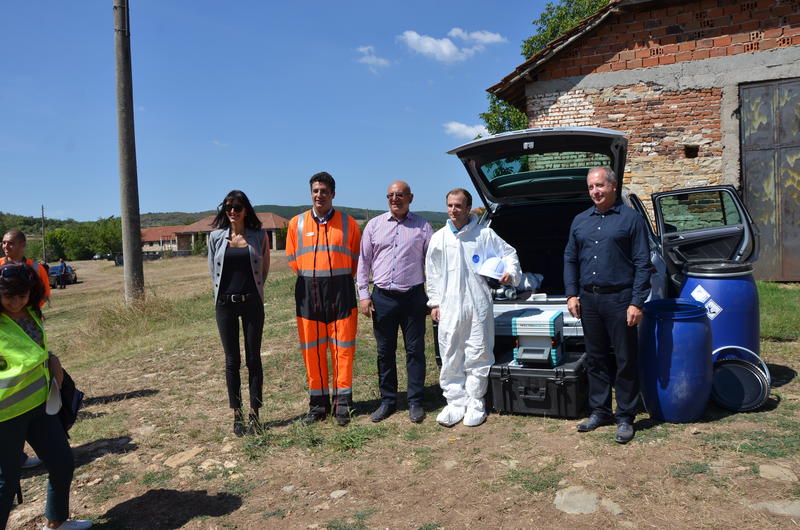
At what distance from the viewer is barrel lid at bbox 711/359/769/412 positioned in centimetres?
405

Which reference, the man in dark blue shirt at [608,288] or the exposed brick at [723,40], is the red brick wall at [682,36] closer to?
the exposed brick at [723,40]

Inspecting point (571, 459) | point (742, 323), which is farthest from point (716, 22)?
point (571, 459)

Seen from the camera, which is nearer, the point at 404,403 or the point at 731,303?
the point at 731,303

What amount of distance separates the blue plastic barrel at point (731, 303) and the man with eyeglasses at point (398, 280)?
2.20 m

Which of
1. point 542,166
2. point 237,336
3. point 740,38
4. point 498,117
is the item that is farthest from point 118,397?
point 498,117

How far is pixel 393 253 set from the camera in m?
4.47

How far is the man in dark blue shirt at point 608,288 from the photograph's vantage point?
3.73 meters

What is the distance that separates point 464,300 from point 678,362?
1510mm

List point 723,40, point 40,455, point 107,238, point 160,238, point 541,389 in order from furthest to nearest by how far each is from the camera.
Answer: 1. point 160,238
2. point 107,238
3. point 723,40
4. point 541,389
5. point 40,455

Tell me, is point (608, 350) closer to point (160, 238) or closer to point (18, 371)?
point (18, 371)

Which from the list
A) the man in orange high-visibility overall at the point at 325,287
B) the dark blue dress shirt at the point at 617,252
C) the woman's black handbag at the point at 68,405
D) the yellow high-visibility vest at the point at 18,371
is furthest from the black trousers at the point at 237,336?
the dark blue dress shirt at the point at 617,252

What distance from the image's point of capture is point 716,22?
9508mm

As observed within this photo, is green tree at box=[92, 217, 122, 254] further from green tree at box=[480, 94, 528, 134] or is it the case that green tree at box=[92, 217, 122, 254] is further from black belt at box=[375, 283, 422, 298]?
black belt at box=[375, 283, 422, 298]

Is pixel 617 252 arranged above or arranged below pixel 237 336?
above
